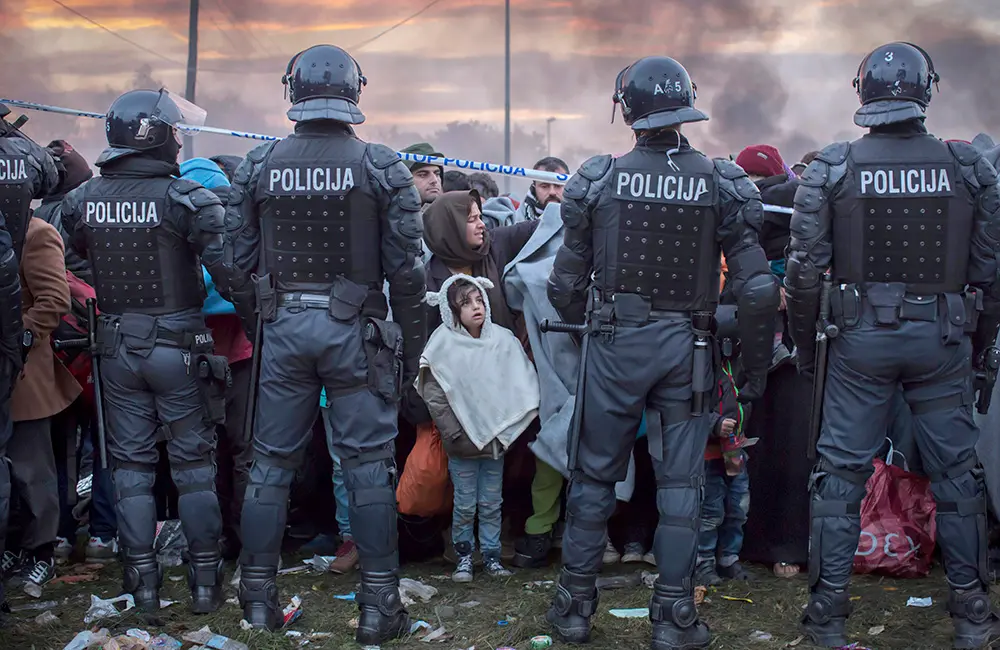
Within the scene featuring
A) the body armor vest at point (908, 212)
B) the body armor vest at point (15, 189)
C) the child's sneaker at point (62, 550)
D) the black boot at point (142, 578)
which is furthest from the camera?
the child's sneaker at point (62, 550)

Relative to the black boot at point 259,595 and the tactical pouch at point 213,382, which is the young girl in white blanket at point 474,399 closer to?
the tactical pouch at point 213,382

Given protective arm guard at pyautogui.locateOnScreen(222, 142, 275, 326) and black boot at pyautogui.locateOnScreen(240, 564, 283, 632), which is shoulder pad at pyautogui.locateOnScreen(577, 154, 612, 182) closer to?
protective arm guard at pyautogui.locateOnScreen(222, 142, 275, 326)

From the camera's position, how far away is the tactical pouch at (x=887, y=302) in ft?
14.1

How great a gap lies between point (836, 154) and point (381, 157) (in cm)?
182

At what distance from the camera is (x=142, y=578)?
4.95m

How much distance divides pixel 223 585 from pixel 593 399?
216cm


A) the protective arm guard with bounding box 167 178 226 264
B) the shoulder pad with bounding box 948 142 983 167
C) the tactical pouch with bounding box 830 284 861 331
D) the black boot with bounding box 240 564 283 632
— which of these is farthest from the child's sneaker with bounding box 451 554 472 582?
the shoulder pad with bounding box 948 142 983 167

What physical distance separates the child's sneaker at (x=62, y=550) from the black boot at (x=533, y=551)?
2450mm

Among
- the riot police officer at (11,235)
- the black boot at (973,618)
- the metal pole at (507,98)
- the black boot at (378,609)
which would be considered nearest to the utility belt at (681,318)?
the black boot at (973,618)

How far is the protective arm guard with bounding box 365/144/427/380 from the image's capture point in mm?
4449

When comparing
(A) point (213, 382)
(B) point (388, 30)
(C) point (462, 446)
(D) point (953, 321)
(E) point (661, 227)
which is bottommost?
(C) point (462, 446)

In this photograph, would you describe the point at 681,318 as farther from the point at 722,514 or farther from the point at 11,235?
the point at 11,235

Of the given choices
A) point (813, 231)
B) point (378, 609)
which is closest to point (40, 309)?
point (378, 609)

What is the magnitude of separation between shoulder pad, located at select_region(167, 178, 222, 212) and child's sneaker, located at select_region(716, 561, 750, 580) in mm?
2978
